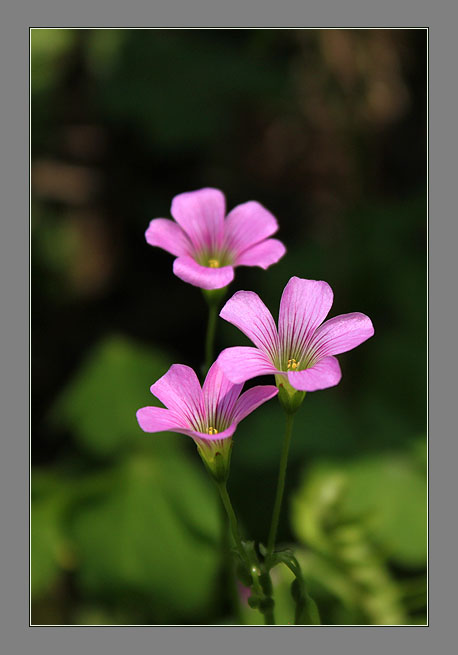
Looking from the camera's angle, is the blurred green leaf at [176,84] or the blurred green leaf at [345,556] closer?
the blurred green leaf at [345,556]

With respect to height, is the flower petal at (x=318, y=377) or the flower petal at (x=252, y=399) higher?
the flower petal at (x=318, y=377)

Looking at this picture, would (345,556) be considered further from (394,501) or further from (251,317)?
(251,317)

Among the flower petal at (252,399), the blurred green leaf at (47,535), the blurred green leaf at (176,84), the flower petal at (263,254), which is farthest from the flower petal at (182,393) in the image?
the blurred green leaf at (176,84)

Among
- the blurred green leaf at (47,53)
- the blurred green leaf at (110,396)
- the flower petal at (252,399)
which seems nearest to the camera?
the flower petal at (252,399)

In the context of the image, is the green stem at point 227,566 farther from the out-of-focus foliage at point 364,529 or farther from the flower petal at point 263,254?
the flower petal at point 263,254

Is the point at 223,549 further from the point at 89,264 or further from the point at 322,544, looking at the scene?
the point at 89,264

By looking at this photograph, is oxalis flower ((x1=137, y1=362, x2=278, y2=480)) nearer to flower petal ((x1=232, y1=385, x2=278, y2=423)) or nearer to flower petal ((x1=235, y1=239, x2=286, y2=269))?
flower petal ((x1=232, y1=385, x2=278, y2=423))

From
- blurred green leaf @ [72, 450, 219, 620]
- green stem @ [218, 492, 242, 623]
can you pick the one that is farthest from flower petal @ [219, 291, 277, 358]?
blurred green leaf @ [72, 450, 219, 620]

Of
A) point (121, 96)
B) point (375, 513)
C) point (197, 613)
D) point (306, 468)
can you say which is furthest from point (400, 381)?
point (121, 96)
